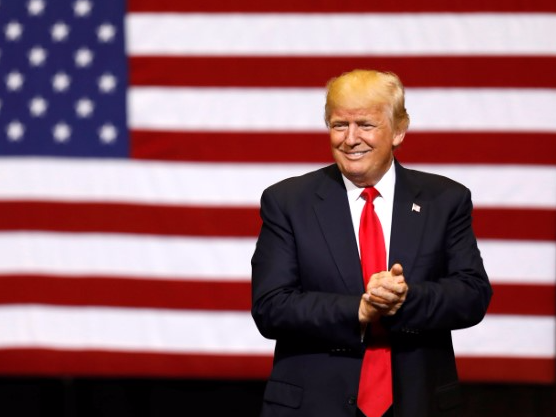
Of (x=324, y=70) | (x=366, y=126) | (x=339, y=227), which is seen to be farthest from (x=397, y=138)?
(x=324, y=70)

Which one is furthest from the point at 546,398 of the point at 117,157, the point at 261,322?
the point at 261,322

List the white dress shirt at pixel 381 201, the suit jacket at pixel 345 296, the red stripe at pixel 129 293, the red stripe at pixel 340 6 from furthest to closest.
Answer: the red stripe at pixel 129 293 → the red stripe at pixel 340 6 → the white dress shirt at pixel 381 201 → the suit jacket at pixel 345 296

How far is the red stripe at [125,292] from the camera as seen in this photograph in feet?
11.5

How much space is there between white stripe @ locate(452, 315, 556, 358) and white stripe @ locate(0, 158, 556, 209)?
0.39 m

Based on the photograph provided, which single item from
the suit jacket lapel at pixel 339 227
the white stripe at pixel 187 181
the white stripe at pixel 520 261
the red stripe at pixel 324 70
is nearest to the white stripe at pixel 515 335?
the white stripe at pixel 520 261

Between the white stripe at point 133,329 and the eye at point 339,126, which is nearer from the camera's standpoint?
the eye at point 339,126

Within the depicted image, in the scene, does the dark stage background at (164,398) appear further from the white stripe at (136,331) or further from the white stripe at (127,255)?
the white stripe at (127,255)

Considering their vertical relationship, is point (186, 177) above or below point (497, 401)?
above

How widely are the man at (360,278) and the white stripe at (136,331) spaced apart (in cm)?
153

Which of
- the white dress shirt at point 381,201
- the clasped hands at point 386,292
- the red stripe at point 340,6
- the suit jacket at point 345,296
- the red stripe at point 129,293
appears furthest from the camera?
the red stripe at point 129,293

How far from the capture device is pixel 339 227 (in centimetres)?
194

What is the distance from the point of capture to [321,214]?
1.96 meters

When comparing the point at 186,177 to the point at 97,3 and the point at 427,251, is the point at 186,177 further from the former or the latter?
the point at 427,251

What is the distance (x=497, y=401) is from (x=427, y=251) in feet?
5.88
